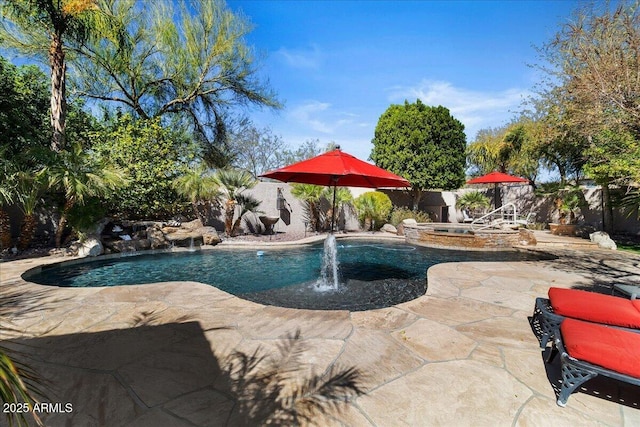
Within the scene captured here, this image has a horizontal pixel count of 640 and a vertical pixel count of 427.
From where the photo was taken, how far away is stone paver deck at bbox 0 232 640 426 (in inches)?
75.3

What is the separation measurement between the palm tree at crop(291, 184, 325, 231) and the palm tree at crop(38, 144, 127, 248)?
7.24 metres

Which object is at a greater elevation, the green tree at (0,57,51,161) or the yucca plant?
the green tree at (0,57,51,161)

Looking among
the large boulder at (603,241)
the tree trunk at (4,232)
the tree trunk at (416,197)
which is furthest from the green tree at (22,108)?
the large boulder at (603,241)

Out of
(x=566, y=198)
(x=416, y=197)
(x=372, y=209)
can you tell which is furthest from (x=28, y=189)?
(x=566, y=198)

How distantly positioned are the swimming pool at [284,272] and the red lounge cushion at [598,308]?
2180 mm

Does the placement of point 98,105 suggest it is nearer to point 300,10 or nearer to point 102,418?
point 300,10

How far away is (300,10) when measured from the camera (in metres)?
9.52

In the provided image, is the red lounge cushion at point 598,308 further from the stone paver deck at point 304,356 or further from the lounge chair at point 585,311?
the stone paver deck at point 304,356

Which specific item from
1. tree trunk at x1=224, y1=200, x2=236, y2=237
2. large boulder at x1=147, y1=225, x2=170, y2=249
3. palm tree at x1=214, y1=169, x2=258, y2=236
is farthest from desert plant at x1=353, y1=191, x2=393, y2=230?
large boulder at x1=147, y1=225, x2=170, y2=249

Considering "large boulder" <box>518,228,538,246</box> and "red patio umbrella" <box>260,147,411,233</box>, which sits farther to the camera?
"large boulder" <box>518,228,538,246</box>

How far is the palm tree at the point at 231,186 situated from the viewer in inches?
463

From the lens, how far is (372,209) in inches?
585

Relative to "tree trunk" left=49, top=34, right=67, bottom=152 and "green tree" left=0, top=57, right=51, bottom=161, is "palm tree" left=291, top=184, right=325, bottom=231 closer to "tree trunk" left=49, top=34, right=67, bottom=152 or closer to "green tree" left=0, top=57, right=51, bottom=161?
"tree trunk" left=49, top=34, right=67, bottom=152

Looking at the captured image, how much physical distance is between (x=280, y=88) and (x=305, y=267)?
11074mm
